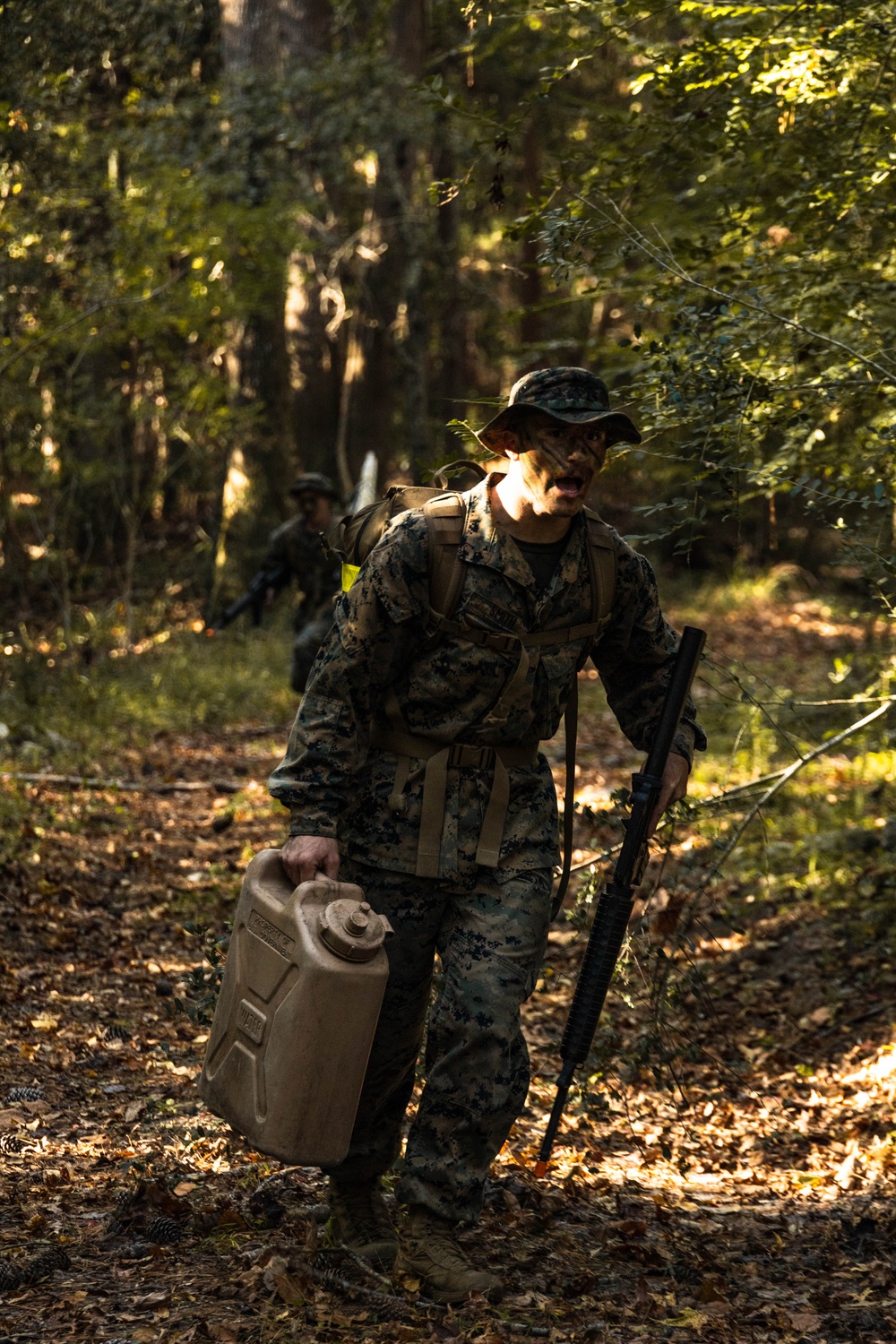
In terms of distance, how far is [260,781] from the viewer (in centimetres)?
971

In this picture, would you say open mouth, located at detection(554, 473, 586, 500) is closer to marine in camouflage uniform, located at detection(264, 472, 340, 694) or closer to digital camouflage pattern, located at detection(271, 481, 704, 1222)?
digital camouflage pattern, located at detection(271, 481, 704, 1222)

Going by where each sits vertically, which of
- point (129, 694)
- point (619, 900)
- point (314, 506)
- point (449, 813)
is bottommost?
point (129, 694)

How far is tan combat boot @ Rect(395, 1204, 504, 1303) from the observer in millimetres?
3584

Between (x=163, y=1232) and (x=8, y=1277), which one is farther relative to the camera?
(x=163, y=1232)

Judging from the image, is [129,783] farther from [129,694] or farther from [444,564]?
[444,564]

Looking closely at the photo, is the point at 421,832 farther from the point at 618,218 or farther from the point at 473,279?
the point at 473,279

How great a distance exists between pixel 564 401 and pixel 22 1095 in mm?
3176

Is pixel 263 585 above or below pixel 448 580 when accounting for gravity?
below

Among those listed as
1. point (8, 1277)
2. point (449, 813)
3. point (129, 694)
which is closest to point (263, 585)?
point (129, 694)

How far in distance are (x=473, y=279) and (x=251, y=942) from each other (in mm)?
23586

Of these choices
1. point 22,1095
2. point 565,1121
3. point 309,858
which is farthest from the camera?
point 565,1121

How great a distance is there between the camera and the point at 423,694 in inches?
145

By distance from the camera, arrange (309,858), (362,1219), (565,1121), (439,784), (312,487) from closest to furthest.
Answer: (309,858)
(439,784)
(362,1219)
(565,1121)
(312,487)

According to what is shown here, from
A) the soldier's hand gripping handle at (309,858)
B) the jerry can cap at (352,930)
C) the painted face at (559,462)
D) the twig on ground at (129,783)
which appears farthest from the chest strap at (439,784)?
the twig on ground at (129,783)
